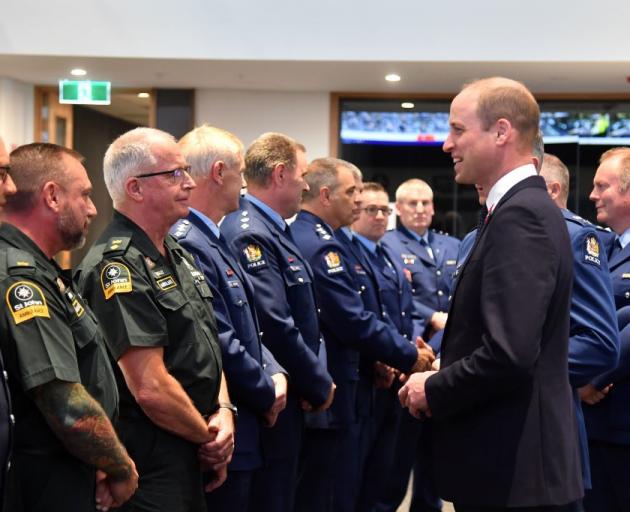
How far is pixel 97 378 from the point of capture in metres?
2.50

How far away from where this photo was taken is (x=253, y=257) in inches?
149

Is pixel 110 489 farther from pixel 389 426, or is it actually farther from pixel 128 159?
pixel 389 426

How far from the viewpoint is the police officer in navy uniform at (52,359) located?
2.28 metres

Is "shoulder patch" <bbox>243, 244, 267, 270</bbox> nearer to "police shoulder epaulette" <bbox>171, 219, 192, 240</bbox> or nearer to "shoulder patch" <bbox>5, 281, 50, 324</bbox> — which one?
"police shoulder epaulette" <bbox>171, 219, 192, 240</bbox>

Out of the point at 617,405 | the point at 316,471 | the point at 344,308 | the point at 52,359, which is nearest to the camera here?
the point at 52,359

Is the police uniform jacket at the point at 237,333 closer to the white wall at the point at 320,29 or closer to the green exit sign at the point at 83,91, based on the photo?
the white wall at the point at 320,29

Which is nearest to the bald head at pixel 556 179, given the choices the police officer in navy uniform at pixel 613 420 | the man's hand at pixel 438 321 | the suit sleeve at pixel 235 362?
the police officer in navy uniform at pixel 613 420

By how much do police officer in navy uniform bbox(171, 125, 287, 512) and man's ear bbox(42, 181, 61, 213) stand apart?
29.7 inches

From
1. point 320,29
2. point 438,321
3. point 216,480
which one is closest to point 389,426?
point 438,321

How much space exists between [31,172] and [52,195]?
0.08 m

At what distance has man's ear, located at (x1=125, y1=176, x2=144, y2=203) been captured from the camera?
2.96 m

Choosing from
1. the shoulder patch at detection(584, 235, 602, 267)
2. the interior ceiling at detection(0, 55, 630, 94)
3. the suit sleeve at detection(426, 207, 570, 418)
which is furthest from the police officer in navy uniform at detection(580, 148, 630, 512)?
the interior ceiling at detection(0, 55, 630, 94)

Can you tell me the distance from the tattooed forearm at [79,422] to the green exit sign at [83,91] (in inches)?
358

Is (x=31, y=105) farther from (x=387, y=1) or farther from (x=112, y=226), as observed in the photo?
(x=112, y=226)
